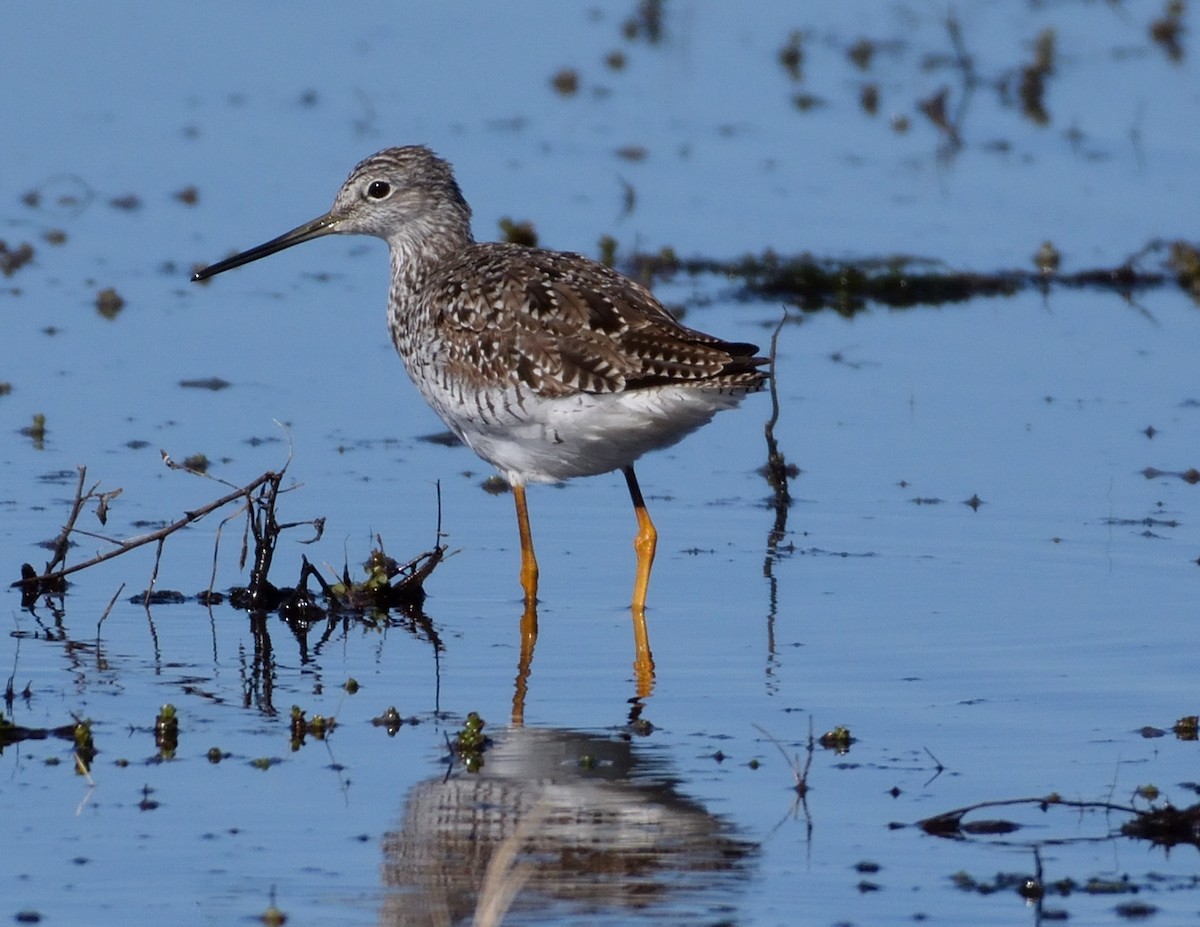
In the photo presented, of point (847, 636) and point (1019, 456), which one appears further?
point (1019, 456)

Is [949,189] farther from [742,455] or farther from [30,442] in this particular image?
[30,442]

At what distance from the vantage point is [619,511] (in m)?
10.3

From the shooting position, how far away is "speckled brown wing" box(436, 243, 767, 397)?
8.29 m

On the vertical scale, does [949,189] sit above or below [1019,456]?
above

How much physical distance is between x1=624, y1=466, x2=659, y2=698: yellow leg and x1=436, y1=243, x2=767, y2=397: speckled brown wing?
847mm

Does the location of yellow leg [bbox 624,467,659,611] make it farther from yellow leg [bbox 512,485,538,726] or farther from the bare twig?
the bare twig

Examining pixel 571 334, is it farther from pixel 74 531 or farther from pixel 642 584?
pixel 74 531

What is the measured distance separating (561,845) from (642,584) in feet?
8.97

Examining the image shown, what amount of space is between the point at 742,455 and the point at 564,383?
2.87 m

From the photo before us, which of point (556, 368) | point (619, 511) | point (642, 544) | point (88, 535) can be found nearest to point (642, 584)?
point (642, 544)

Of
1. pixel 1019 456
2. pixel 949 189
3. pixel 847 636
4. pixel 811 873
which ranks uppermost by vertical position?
pixel 949 189

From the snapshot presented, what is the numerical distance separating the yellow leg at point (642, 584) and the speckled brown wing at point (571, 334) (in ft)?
2.78

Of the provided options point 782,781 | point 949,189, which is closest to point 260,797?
point 782,781

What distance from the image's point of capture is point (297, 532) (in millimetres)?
9664
